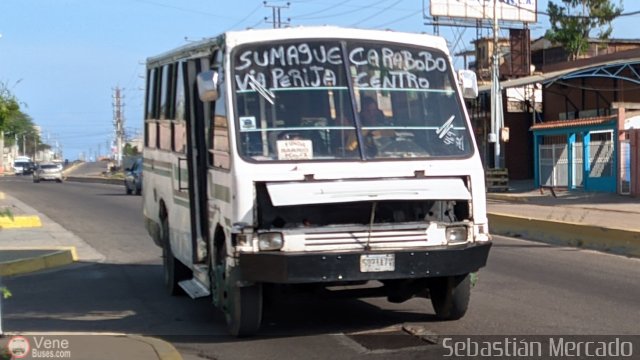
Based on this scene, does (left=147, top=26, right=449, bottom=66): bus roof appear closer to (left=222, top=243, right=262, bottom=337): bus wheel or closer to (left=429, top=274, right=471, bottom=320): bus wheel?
(left=222, top=243, right=262, bottom=337): bus wheel

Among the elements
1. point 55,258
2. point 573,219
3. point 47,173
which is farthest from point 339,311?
point 47,173

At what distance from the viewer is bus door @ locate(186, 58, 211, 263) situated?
27.5 ft

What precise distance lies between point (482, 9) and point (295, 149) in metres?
42.0

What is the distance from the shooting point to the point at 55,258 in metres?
13.9

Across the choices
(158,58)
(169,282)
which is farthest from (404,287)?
(158,58)

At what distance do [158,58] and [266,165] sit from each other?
426 cm

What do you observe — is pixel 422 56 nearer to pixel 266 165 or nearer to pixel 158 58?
pixel 266 165

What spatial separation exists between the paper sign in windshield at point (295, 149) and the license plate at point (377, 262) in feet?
3.27

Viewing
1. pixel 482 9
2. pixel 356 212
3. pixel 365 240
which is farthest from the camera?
pixel 482 9

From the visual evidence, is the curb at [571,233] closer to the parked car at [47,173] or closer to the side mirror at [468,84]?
the side mirror at [468,84]

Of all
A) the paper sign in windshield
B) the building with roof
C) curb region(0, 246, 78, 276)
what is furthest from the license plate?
the building with roof

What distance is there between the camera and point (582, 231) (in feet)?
48.3

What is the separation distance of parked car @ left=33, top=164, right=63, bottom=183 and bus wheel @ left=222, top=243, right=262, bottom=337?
183 ft

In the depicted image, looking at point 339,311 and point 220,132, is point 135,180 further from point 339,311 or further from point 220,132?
point 220,132
